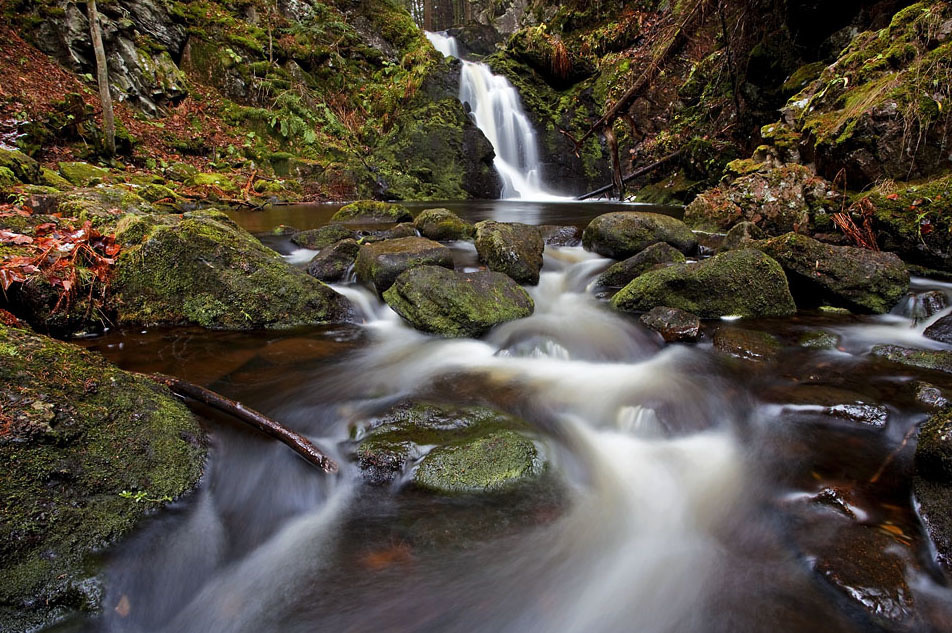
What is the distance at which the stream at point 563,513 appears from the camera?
173 cm

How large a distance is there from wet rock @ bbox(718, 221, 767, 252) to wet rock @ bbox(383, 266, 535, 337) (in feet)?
12.3

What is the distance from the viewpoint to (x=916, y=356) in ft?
11.6

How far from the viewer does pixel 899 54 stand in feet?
21.0

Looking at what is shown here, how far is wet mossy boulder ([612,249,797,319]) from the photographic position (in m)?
4.55

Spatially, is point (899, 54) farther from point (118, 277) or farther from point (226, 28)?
point (226, 28)

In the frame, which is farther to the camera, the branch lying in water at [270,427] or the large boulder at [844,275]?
the large boulder at [844,275]

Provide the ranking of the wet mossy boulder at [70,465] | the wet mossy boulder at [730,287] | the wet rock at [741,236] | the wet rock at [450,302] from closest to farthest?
1. the wet mossy boulder at [70,465]
2. the wet rock at [450,302]
3. the wet mossy boulder at [730,287]
4. the wet rock at [741,236]

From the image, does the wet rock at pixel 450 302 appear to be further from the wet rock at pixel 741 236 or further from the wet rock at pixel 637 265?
the wet rock at pixel 741 236

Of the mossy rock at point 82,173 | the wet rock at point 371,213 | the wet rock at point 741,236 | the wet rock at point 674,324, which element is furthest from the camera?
the wet rock at point 371,213

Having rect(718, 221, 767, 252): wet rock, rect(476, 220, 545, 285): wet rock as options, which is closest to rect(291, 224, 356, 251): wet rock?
rect(476, 220, 545, 285): wet rock

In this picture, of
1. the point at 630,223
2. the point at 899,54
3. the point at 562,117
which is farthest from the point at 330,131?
the point at 899,54

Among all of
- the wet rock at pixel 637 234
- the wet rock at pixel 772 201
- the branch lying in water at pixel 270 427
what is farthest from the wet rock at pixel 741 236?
the branch lying in water at pixel 270 427

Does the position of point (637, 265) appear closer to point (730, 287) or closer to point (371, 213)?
point (730, 287)

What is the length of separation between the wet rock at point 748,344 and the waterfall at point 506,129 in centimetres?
1361
